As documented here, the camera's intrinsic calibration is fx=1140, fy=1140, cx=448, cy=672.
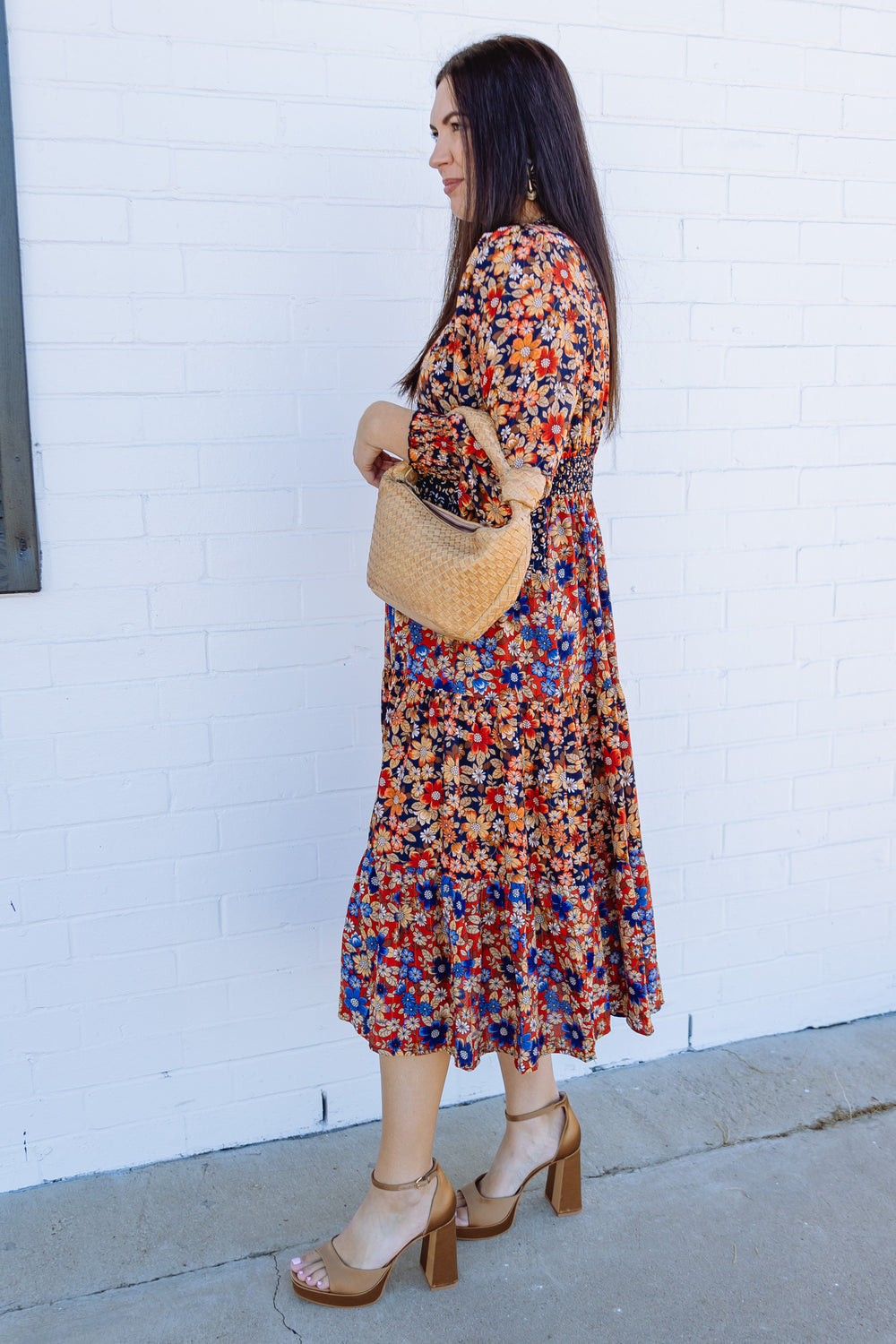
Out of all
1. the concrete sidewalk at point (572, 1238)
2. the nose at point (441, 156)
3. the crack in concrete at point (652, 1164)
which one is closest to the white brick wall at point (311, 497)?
the concrete sidewalk at point (572, 1238)

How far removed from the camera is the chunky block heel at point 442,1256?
1.92 metres

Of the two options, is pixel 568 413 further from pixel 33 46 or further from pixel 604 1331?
pixel 604 1331

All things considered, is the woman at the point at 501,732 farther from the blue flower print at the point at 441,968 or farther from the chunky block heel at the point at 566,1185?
the chunky block heel at the point at 566,1185

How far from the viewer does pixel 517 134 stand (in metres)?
1.69

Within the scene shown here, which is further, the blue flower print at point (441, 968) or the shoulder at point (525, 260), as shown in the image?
the blue flower print at point (441, 968)

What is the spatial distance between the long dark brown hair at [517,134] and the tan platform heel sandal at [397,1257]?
142 cm

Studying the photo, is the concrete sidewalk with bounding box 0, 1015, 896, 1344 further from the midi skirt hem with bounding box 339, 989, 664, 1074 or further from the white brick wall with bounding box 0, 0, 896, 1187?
the midi skirt hem with bounding box 339, 989, 664, 1074

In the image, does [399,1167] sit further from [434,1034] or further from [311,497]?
[311,497]

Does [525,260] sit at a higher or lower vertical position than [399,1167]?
higher

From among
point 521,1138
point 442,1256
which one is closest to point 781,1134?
point 521,1138

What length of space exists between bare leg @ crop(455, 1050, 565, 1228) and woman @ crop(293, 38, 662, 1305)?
157 millimetres

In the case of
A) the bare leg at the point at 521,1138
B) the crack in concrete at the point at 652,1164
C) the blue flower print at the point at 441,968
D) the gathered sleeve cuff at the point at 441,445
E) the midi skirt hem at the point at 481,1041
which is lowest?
the crack in concrete at the point at 652,1164

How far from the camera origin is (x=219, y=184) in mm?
2076

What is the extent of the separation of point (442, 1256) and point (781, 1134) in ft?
2.81
